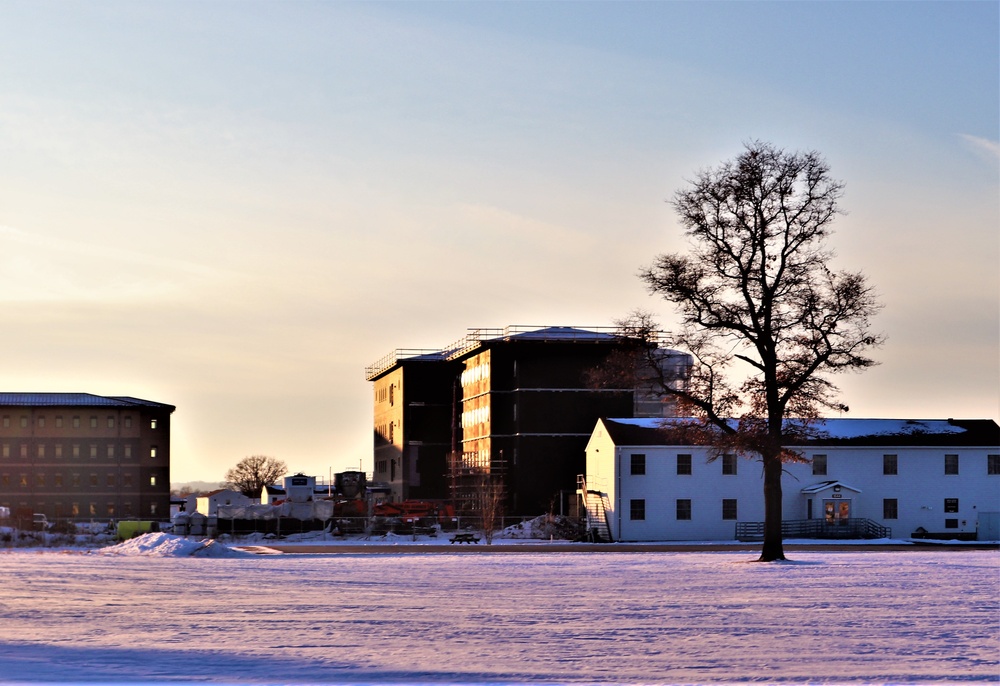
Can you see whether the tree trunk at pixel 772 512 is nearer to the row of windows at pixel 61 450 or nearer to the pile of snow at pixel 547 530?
the pile of snow at pixel 547 530

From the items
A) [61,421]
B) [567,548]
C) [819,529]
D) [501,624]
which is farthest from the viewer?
[61,421]

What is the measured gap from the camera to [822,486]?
72.2 m

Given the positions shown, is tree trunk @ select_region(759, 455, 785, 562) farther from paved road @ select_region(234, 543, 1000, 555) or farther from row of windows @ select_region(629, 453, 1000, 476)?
row of windows @ select_region(629, 453, 1000, 476)

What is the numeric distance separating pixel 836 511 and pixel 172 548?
37.1 m

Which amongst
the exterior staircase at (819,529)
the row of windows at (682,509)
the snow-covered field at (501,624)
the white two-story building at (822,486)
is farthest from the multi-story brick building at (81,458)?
the snow-covered field at (501,624)

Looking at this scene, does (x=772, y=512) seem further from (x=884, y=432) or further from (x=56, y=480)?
(x=56, y=480)

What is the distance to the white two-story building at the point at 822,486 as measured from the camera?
2805 inches

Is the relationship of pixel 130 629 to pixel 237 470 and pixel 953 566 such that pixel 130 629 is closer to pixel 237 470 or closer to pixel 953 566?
pixel 953 566

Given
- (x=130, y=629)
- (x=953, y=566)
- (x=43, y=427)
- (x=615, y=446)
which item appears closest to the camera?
(x=130, y=629)

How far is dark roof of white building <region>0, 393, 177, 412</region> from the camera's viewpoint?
123m

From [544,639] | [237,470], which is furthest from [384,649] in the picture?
[237,470]

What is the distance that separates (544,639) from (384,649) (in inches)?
104

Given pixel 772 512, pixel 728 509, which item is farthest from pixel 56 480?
pixel 772 512

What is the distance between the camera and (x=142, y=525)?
74312mm
